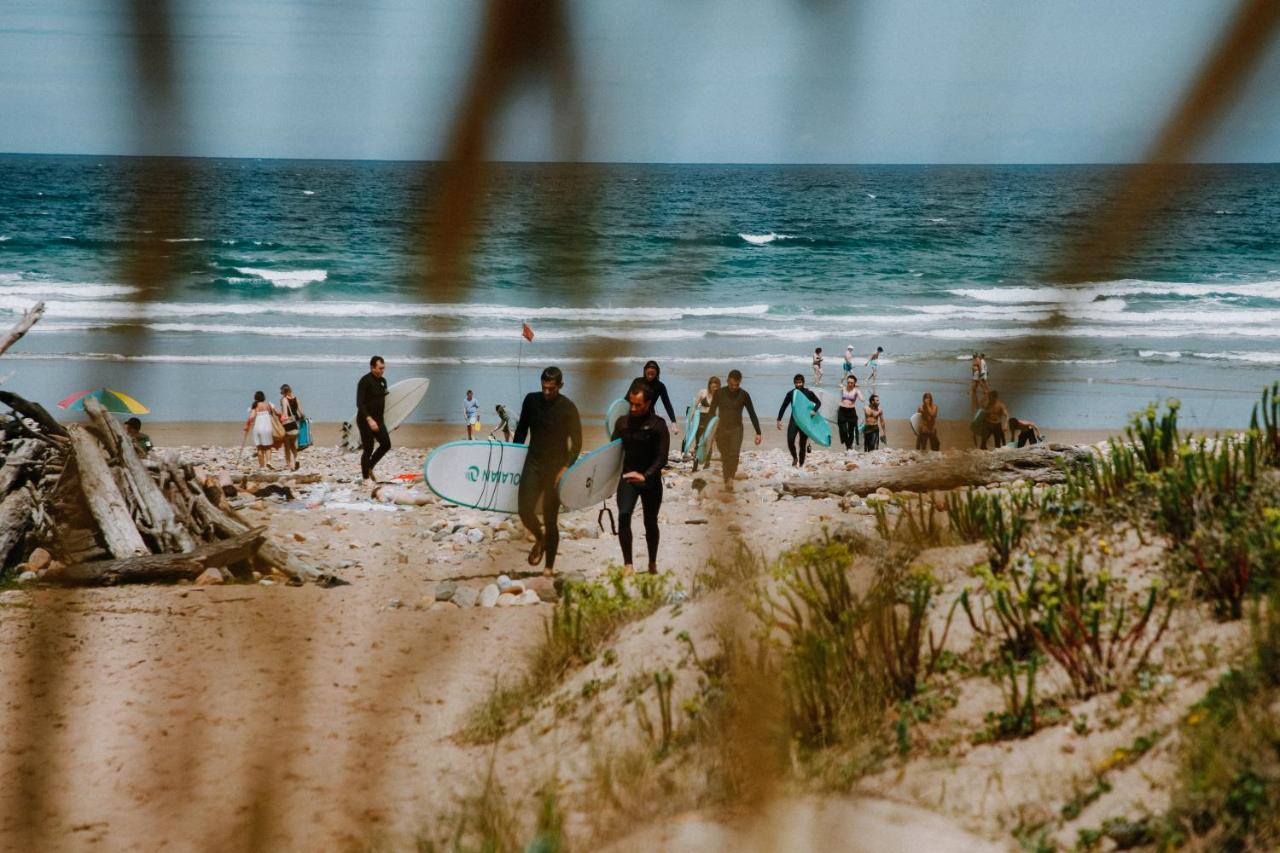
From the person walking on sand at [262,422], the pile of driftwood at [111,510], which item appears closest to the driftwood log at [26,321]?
the pile of driftwood at [111,510]

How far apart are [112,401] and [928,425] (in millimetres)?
478

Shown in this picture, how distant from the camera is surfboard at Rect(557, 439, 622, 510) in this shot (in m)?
6.89

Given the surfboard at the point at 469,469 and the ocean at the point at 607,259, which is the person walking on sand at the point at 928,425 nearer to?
the ocean at the point at 607,259

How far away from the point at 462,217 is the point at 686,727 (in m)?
2.88

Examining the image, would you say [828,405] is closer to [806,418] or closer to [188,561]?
[806,418]

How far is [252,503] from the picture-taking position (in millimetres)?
11070

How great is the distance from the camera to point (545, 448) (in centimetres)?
425

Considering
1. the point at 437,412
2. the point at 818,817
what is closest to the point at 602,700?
the point at 818,817

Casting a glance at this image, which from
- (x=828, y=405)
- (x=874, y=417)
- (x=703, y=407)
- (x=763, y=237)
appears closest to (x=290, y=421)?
(x=703, y=407)

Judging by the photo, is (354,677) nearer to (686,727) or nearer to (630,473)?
(686,727)

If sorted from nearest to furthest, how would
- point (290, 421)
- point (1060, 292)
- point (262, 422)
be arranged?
point (1060, 292), point (262, 422), point (290, 421)

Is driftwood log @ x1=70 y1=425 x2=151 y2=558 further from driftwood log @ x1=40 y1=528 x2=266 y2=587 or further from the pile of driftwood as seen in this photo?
driftwood log @ x1=40 y1=528 x2=266 y2=587

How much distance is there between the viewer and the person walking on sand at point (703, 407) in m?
9.77

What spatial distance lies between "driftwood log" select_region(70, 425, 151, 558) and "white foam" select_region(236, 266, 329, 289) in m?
7.38
